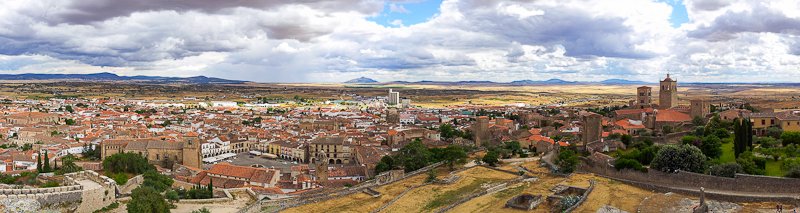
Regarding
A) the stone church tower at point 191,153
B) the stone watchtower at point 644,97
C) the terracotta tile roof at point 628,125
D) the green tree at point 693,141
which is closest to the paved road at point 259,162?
the stone church tower at point 191,153

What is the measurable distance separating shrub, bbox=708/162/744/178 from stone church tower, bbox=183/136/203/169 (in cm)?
3912

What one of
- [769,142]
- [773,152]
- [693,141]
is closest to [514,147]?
[693,141]

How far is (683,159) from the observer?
32.5m

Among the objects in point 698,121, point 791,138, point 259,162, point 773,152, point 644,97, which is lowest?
point 259,162

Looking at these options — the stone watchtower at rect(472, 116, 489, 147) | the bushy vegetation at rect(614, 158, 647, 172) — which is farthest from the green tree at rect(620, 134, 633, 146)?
the stone watchtower at rect(472, 116, 489, 147)

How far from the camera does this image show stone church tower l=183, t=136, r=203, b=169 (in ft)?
167

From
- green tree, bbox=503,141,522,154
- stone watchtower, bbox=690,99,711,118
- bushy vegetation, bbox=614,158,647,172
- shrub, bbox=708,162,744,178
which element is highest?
stone watchtower, bbox=690,99,711,118

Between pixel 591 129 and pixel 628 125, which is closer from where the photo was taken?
pixel 591 129

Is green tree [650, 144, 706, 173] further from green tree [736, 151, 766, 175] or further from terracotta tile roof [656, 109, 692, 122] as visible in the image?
terracotta tile roof [656, 109, 692, 122]

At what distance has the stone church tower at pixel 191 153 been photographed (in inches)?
2008

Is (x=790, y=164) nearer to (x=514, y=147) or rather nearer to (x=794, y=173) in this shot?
(x=794, y=173)

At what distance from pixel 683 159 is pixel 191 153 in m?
37.8

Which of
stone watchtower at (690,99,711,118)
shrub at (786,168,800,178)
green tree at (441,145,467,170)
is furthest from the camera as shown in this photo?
stone watchtower at (690,99,711,118)

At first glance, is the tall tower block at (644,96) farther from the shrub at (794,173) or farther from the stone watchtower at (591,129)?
the shrub at (794,173)
